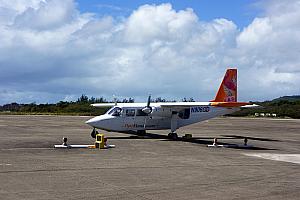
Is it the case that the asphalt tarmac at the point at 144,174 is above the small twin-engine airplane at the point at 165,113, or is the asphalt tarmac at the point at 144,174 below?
below

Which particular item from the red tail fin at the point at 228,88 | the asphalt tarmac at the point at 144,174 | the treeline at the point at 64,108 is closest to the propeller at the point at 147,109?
the red tail fin at the point at 228,88

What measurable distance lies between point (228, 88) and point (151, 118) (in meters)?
6.41

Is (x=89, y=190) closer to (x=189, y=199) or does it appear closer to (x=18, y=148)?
(x=189, y=199)

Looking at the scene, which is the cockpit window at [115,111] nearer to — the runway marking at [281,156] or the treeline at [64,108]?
the runway marking at [281,156]

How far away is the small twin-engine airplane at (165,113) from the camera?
31.0 metres

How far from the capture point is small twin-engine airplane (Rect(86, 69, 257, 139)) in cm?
3095

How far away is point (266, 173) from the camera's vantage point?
15.9 meters

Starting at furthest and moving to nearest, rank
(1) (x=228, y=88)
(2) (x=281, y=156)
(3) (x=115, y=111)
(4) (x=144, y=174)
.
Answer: (1) (x=228, y=88) → (3) (x=115, y=111) → (2) (x=281, y=156) → (4) (x=144, y=174)

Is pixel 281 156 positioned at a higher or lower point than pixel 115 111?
lower

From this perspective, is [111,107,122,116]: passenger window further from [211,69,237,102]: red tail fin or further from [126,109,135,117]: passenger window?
[211,69,237,102]: red tail fin

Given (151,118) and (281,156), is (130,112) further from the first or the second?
(281,156)

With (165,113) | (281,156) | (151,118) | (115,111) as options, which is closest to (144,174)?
(281,156)

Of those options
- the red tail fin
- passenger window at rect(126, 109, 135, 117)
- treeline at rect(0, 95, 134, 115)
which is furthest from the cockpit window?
treeline at rect(0, 95, 134, 115)

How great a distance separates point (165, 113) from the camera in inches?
1303
